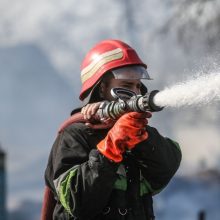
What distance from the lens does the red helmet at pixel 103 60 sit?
17.3 feet

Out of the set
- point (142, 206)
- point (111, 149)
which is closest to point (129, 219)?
point (142, 206)

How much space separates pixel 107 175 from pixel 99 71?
0.68 meters

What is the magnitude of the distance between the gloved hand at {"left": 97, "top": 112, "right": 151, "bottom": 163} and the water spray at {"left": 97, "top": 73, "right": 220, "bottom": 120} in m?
0.06

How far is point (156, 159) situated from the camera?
16.9ft

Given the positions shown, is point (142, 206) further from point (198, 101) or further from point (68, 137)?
point (198, 101)

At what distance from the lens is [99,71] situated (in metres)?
5.27

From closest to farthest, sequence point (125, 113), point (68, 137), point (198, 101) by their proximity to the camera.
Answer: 1. point (198, 101)
2. point (125, 113)
3. point (68, 137)

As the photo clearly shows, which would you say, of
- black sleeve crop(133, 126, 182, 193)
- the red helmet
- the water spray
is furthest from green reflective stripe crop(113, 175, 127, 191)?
the red helmet

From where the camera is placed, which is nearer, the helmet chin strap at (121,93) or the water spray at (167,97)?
the water spray at (167,97)

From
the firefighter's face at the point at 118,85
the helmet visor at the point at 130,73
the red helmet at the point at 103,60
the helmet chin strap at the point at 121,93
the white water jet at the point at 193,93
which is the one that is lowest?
the white water jet at the point at 193,93

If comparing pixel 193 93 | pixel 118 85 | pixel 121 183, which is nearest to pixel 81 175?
pixel 121 183

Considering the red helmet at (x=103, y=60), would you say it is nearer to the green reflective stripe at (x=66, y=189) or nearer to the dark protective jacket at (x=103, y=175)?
the dark protective jacket at (x=103, y=175)

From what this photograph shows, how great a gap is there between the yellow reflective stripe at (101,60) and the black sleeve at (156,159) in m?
0.46

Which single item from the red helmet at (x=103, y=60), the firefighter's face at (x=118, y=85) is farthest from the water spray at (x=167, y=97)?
the red helmet at (x=103, y=60)
